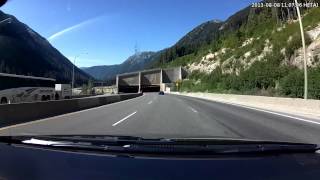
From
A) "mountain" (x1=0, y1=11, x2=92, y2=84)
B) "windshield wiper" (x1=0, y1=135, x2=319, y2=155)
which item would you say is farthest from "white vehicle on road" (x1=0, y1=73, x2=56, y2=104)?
"mountain" (x1=0, y1=11, x2=92, y2=84)

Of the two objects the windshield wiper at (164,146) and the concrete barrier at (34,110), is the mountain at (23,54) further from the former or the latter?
the windshield wiper at (164,146)

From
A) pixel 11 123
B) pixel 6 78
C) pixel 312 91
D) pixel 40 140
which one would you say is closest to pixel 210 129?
pixel 11 123

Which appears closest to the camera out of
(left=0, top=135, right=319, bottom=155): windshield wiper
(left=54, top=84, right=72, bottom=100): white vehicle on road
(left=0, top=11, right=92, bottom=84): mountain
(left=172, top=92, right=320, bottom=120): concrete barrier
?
(left=0, top=135, right=319, bottom=155): windshield wiper

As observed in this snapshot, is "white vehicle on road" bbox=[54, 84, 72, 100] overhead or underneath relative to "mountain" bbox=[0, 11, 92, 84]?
underneath

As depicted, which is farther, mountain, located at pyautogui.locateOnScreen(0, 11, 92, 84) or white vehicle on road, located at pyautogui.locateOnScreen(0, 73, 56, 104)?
mountain, located at pyautogui.locateOnScreen(0, 11, 92, 84)

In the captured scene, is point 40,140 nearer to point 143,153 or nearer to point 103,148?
point 103,148

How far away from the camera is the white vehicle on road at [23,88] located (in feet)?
149

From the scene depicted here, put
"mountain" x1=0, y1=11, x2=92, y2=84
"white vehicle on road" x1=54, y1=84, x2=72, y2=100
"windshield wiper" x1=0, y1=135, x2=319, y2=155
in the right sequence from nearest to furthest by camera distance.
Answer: "windshield wiper" x1=0, y1=135, x2=319, y2=155 → "white vehicle on road" x1=54, y1=84, x2=72, y2=100 → "mountain" x1=0, y1=11, x2=92, y2=84

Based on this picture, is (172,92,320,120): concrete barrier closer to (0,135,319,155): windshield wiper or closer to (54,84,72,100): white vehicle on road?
(0,135,319,155): windshield wiper

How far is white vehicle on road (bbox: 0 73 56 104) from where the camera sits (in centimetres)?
4534

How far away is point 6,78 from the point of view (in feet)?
151

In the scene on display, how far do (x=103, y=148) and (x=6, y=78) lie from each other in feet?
143

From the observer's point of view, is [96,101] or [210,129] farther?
[96,101]

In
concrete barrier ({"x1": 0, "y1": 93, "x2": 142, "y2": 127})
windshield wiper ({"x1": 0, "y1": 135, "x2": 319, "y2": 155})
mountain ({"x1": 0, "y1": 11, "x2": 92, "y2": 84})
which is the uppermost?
mountain ({"x1": 0, "y1": 11, "x2": 92, "y2": 84})
